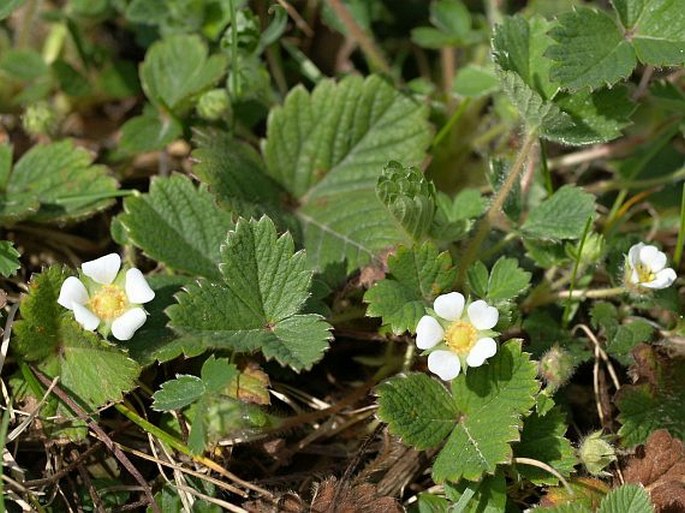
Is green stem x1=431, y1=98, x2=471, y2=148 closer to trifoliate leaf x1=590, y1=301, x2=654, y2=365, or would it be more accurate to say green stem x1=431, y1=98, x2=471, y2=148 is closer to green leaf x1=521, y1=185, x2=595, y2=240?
green leaf x1=521, y1=185, x2=595, y2=240

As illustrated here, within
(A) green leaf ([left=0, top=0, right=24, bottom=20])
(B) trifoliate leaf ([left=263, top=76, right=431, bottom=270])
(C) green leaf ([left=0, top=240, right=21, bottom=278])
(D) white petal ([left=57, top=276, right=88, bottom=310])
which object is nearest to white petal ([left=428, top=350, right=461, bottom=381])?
(B) trifoliate leaf ([left=263, top=76, right=431, bottom=270])

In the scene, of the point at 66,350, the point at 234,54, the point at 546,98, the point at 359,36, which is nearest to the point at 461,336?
the point at 546,98

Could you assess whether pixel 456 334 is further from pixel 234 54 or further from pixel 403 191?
pixel 234 54

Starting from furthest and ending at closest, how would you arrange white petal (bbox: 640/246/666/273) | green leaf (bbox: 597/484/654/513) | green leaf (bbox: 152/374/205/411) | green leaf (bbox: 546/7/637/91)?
white petal (bbox: 640/246/666/273) → green leaf (bbox: 546/7/637/91) → green leaf (bbox: 152/374/205/411) → green leaf (bbox: 597/484/654/513)

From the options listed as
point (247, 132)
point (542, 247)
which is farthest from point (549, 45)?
point (247, 132)

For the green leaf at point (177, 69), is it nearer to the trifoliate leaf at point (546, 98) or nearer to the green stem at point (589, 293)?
the trifoliate leaf at point (546, 98)
